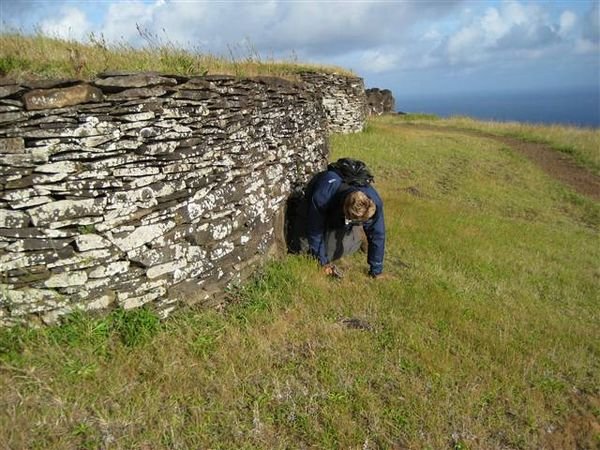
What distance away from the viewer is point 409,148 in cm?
1847

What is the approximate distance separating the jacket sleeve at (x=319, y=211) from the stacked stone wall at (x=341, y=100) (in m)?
13.4

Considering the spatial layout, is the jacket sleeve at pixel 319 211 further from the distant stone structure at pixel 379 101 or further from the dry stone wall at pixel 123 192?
the distant stone structure at pixel 379 101

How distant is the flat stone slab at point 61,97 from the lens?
10.5 ft

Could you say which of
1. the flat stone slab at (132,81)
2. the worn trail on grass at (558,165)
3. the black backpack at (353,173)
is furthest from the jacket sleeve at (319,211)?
the worn trail on grass at (558,165)

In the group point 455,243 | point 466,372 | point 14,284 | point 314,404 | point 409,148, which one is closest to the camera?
point 14,284

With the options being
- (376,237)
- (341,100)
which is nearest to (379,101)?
(341,100)

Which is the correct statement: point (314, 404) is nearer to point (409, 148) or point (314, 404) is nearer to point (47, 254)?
point (47, 254)

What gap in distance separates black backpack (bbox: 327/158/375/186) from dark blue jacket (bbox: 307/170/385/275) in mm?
86

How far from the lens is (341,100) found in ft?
64.2

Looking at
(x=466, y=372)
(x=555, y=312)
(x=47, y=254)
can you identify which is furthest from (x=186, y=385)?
(x=555, y=312)

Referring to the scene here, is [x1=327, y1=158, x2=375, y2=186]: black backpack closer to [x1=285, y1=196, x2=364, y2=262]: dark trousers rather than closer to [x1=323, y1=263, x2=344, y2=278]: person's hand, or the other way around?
[x1=285, y1=196, x2=364, y2=262]: dark trousers

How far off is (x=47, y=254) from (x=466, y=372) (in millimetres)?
3851

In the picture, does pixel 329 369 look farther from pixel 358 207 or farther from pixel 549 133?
pixel 549 133

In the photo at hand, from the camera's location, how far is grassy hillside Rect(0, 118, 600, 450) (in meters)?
3.09
